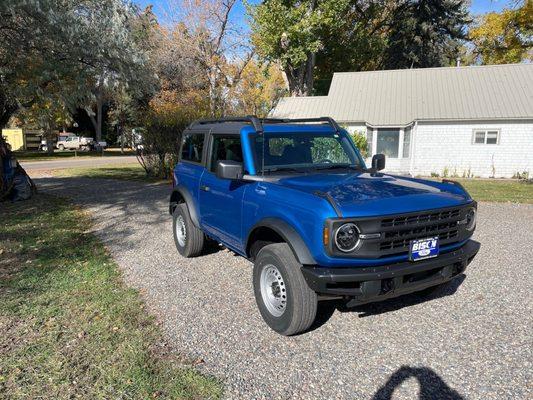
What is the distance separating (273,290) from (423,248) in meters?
1.42

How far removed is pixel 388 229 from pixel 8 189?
35.7 ft

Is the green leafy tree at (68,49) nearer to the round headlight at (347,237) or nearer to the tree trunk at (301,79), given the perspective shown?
the round headlight at (347,237)

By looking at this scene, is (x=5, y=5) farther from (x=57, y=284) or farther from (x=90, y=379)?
(x=90, y=379)

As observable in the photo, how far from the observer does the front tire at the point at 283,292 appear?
349 cm

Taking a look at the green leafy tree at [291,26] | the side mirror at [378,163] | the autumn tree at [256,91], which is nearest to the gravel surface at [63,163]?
the autumn tree at [256,91]

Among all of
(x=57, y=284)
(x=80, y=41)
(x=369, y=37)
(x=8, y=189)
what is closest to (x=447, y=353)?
(x=57, y=284)

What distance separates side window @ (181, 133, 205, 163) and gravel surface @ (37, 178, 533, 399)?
5.02ft

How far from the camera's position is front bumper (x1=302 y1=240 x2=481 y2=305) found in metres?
3.22

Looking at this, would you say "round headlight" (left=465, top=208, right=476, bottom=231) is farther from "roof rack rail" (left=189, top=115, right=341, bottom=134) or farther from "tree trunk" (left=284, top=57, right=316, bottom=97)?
"tree trunk" (left=284, top=57, right=316, bottom=97)

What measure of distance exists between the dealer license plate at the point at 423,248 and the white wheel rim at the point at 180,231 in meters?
3.64

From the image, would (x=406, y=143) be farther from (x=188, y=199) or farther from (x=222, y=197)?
(x=222, y=197)

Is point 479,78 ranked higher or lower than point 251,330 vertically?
higher

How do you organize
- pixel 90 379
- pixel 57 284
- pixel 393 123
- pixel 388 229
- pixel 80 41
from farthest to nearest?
1. pixel 393 123
2. pixel 80 41
3. pixel 57 284
4. pixel 388 229
5. pixel 90 379

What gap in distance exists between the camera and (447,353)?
3.43m
